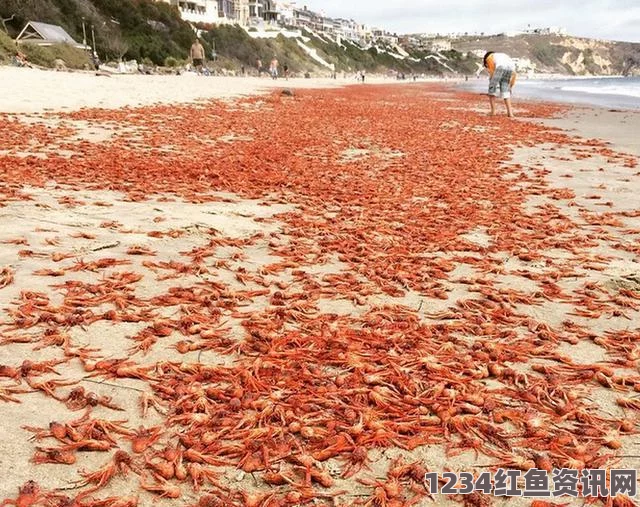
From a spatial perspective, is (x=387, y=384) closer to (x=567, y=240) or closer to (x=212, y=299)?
(x=212, y=299)

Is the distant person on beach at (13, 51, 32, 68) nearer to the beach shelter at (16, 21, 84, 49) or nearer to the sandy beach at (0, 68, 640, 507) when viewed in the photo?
the beach shelter at (16, 21, 84, 49)

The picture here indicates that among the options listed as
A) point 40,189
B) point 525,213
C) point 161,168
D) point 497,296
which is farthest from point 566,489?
point 161,168

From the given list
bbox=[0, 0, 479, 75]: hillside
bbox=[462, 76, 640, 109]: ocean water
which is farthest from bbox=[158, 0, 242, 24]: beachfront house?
A: bbox=[462, 76, 640, 109]: ocean water

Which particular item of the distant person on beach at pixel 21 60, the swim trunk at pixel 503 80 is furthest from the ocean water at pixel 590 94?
the distant person on beach at pixel 21 60

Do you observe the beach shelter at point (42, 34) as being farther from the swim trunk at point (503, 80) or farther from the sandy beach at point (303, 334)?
the sandy beach at point (303, 334)

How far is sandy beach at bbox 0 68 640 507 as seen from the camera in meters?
2.90

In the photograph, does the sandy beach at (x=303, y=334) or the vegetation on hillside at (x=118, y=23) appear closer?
the sandy beach at (x=303, y=334)

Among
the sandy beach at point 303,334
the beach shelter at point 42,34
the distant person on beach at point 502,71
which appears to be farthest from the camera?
the beach shelter at point 42,34

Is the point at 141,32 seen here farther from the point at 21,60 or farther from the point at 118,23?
the point at 21,60

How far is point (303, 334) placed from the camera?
425 centimetres

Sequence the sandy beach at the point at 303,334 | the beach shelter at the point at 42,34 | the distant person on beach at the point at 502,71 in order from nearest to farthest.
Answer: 1. the sandy beach at the point at 303,334
2. the distant person on beach at the point at 502,71
3. the beach shelter at the point at 42,34

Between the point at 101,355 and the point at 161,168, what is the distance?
24.0 ft

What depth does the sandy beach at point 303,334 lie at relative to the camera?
2896mm

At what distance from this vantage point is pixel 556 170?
39.6 feet
